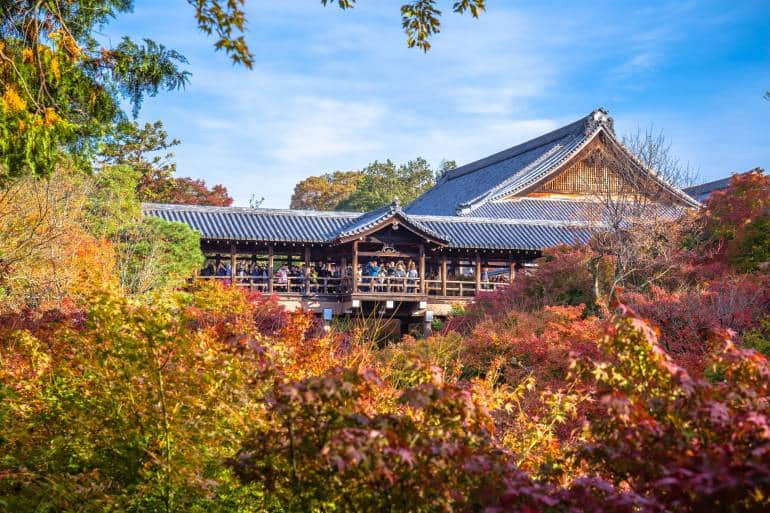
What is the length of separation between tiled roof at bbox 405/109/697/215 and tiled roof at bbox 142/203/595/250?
10.7 ft

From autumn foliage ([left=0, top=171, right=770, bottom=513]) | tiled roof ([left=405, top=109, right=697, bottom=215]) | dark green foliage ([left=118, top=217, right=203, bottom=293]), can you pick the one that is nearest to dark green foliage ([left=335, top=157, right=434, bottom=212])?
tiled roof ([left=405, top=109, right=697, bottom=215])

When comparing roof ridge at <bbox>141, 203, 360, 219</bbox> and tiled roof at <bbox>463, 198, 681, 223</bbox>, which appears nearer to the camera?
roof ridge at <bbox>141, 203, 360, 219</bbox>

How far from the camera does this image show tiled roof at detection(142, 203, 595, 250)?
2433 cm

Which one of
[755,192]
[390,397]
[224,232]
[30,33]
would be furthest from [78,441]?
[224,232]

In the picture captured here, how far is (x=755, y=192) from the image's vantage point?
53.6 ft

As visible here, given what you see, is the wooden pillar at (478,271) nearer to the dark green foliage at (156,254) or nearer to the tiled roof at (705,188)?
the dark green foliage at (156,254)

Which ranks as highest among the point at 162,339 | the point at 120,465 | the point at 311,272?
the point at 311,272

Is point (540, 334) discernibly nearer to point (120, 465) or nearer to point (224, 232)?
point (120, 465)

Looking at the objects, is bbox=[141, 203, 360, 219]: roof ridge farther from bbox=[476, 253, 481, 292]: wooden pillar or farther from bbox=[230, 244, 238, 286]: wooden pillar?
bbox=[476, 253, 481, 292]: wooden pillar

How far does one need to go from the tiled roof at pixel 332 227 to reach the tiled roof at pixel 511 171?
3269mm

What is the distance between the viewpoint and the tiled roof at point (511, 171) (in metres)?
31.3

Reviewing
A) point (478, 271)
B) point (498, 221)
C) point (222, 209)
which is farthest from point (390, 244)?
point (222, 209)

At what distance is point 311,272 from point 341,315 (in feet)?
7.24

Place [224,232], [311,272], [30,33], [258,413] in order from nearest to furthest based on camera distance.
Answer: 1. [258,413]
2. [30,33]
3. [224,232]
4. [311,272]
